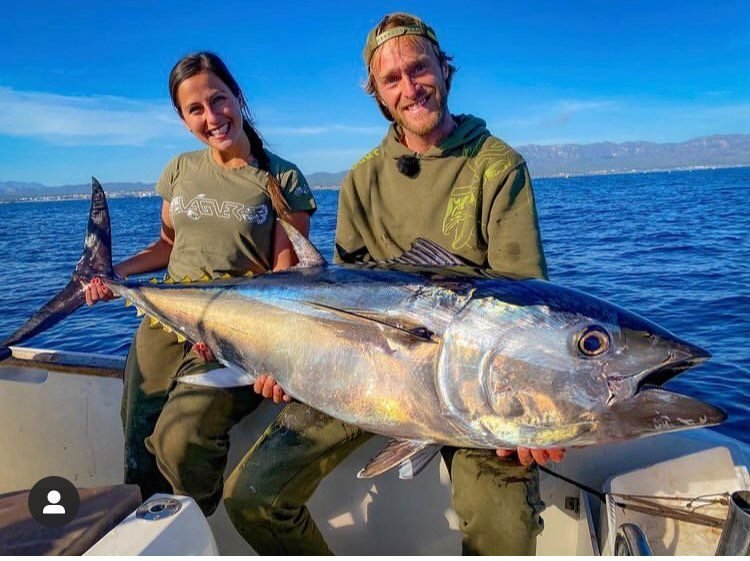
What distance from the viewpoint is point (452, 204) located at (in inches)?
118

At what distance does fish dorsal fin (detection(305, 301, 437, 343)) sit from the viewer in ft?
6.87

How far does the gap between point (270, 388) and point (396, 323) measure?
0.79 metres

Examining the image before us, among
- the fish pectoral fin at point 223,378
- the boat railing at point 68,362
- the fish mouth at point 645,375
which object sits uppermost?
the fish mouth at point 645,375

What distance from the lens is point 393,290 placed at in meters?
2.29

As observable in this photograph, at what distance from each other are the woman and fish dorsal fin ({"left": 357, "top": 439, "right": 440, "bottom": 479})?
3.43 feet

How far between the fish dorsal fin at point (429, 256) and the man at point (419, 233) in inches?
19.1

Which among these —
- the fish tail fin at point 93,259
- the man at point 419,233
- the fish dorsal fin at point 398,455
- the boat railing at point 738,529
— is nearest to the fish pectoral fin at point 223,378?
the man at point 419,233

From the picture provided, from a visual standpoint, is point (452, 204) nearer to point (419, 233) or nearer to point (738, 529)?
point (419, 233)

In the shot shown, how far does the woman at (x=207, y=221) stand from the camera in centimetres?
321

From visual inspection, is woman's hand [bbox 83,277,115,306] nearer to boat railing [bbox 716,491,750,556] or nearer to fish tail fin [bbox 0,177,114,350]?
fish tail fin [bbox 0,177,114,350]

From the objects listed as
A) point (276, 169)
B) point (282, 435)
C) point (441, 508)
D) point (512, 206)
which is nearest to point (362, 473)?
point (282, 435)

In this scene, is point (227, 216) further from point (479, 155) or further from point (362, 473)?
point (362, 473)

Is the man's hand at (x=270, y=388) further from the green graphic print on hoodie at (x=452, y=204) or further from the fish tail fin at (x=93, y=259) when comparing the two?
the fish tail fin at (x=93, y=259)

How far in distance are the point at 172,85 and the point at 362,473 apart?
2601 millimetres
